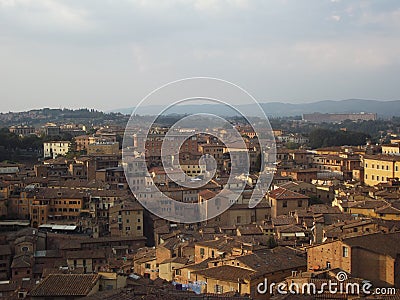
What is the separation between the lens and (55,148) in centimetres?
3203

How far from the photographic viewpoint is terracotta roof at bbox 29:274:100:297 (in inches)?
306

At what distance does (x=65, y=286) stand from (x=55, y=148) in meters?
24.8

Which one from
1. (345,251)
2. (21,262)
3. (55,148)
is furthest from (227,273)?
(55,148)

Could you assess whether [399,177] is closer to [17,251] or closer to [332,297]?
[17,251]

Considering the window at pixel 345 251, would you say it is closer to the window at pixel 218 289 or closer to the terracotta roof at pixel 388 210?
the window at pixel 218 289

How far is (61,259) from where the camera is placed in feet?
43.3

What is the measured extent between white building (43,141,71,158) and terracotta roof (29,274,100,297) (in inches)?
927

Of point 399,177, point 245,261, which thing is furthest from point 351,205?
point 399,177

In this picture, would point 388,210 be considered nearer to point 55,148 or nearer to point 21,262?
point 21,262

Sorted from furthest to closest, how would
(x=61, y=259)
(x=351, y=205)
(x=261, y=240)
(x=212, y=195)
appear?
1. (x=212, y=195)
2. (x=351, y=205)
3. (x=61, y=259)
4. (x=261, y=240)

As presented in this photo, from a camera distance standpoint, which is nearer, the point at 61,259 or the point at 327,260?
the point at 327,260

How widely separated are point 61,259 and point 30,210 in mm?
4801

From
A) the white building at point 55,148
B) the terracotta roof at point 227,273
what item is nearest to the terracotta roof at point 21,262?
the terracotta roof at point 227,273

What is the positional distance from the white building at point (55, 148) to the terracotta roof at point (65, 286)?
23536 millimetres
